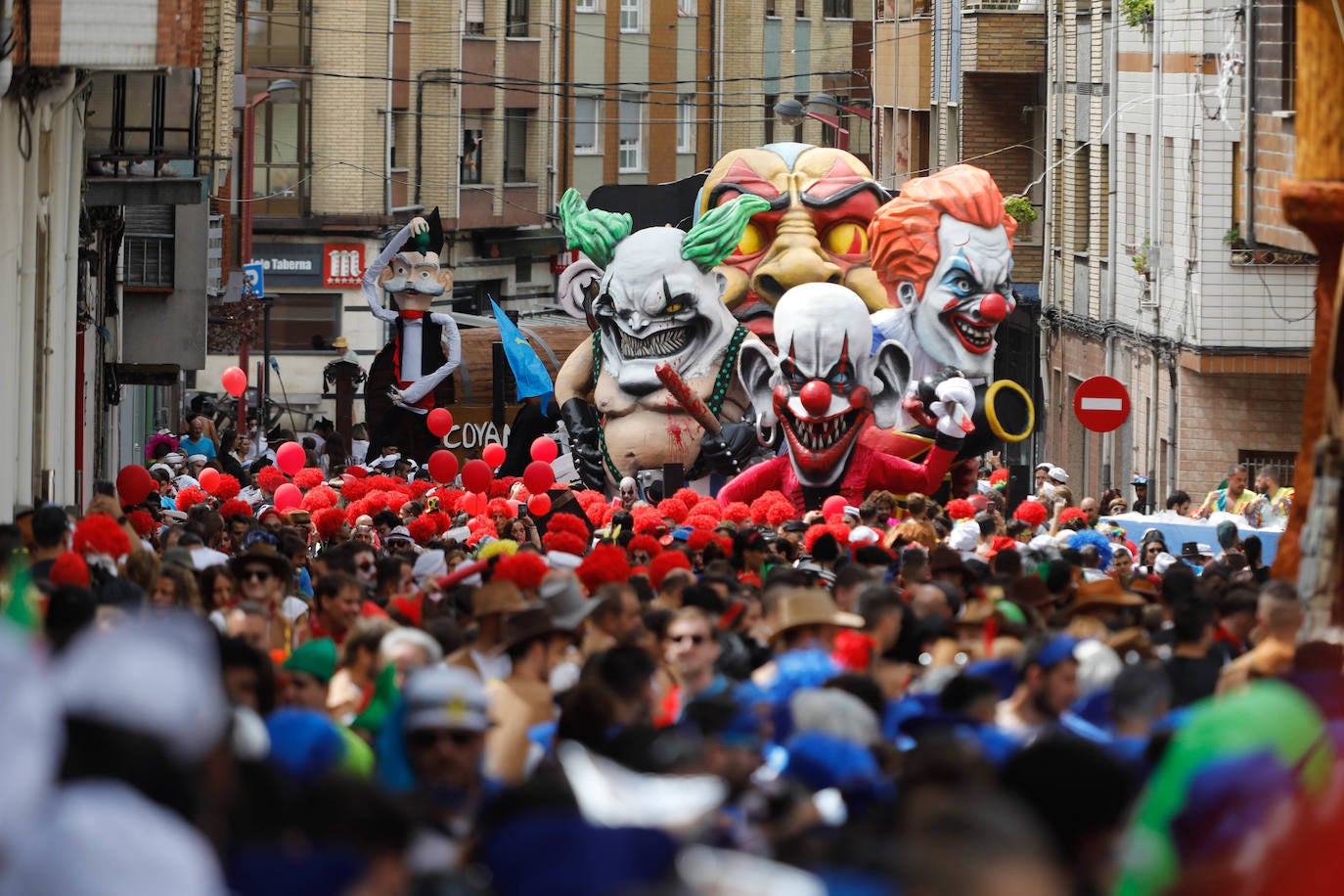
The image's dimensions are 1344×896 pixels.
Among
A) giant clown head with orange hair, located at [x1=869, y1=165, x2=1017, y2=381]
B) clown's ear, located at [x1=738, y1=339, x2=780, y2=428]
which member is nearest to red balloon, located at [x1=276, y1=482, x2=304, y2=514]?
clown's ear, located at [x1=738, y1=339, x2=780, y2=428]

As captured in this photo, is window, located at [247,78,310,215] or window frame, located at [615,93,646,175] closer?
window, located at [247,78,310,215]

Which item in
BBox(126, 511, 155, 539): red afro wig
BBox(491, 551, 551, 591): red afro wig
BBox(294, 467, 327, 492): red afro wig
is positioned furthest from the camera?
BBox(294, 467, 327, 492): red afro wig

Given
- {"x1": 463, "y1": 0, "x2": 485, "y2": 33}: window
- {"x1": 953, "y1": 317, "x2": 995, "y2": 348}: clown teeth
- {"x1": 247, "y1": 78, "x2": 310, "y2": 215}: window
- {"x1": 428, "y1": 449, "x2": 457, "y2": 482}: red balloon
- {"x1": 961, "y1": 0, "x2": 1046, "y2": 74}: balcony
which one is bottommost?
{"x1": 428, "y1": 449, "x2": 457, "y2": 482}: red balloon

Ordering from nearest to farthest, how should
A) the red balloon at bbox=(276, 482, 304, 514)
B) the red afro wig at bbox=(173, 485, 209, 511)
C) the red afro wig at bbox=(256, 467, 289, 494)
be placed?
1. the red balloon at bbox=(276, 482, 304, 514)
2. the red afro wig at bbox=(173, 485, 209, 511)
3. the red afro wig at bbox=(256, 467, 289, 494)

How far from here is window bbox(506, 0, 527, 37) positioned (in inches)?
2226

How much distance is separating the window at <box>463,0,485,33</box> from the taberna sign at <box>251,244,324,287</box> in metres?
7.55

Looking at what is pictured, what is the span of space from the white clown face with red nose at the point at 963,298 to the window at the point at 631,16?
3806 cm

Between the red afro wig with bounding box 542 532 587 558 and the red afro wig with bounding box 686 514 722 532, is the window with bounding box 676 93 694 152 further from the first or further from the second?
the red afro wig with bounding box 542 532 587 558

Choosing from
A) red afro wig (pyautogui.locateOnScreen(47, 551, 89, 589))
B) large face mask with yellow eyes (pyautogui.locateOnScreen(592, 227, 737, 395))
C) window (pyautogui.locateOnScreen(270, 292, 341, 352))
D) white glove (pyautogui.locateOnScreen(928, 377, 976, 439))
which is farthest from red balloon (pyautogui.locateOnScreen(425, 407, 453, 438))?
window (pyautogui.locateOnScreen(270, 292, 341, 352))

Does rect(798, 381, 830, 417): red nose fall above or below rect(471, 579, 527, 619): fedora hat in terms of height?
above

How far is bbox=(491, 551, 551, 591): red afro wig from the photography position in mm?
10641

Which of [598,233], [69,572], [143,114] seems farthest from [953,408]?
[69,572]

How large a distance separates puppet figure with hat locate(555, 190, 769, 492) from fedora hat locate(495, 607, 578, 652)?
13707 millimetres

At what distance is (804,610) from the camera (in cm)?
893
